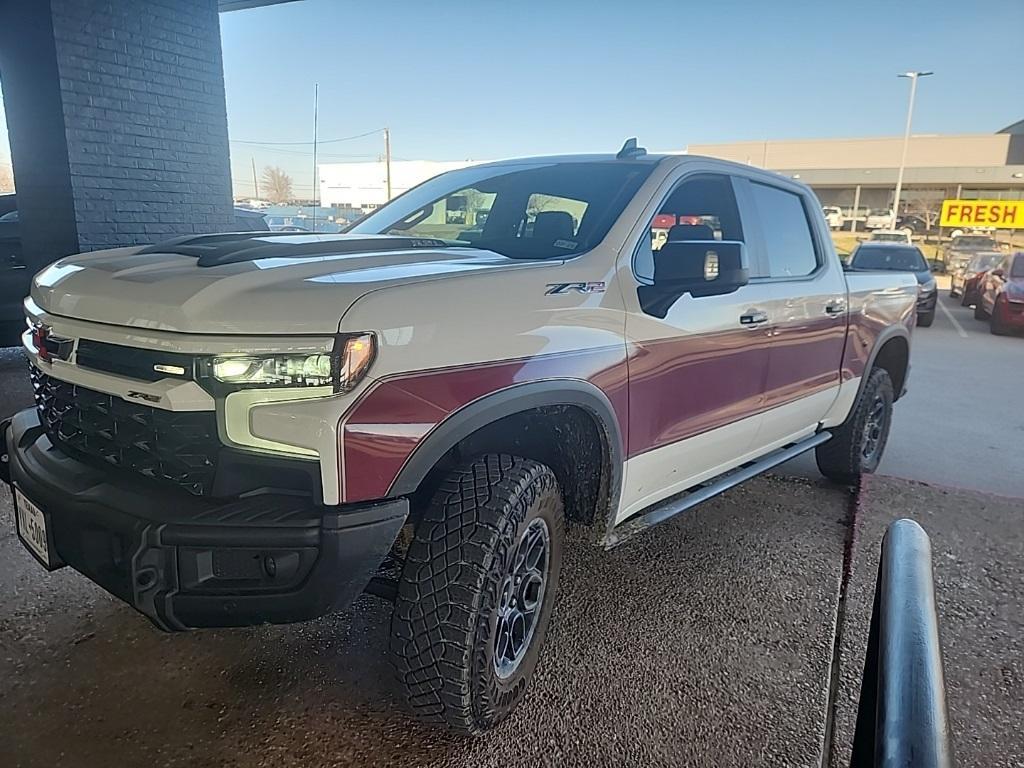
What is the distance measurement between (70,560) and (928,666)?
7.39 feet

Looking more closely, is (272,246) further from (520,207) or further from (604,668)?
(604,668)

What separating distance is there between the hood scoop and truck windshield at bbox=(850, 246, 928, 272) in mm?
14397

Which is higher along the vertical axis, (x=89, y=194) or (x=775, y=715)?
(x=89, y=194)

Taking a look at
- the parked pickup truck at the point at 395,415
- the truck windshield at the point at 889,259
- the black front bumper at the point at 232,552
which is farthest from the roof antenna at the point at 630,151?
the truck windshield at the point at 889,259

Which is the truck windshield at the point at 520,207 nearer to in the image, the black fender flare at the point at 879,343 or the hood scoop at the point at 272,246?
the hood scoop at the point at 272,246

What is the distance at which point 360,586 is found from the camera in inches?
81.0

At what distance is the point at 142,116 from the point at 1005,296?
13.5 meters

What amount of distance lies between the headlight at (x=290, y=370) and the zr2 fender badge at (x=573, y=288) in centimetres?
74

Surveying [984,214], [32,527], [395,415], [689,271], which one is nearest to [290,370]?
[395,415]

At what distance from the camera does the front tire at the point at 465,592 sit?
221cm

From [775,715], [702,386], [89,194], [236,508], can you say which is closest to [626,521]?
[702,386]

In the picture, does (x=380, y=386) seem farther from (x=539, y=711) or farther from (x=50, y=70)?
(x=50, y=70)

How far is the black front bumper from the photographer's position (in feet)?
6.32

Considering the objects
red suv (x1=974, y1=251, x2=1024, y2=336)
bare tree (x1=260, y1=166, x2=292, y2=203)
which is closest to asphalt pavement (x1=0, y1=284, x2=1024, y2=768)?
red suv (x1=974, y1=251, x2=1024, y2=336)
